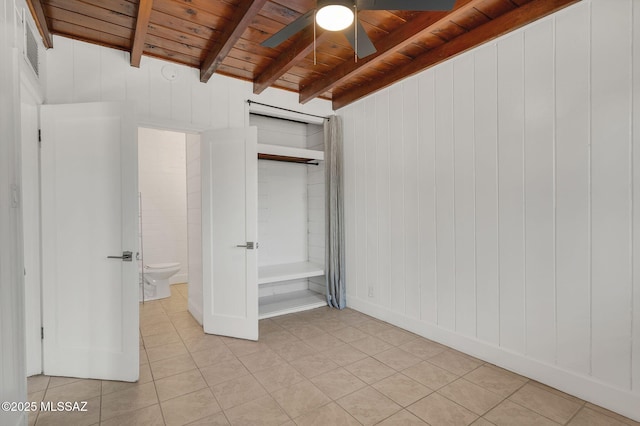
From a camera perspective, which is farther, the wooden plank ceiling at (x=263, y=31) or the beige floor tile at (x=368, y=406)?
the wooden plank ceiling at (x=263, y=31)

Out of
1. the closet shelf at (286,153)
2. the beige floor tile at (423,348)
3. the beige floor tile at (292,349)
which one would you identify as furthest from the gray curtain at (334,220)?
the beige floor tile at (423,348)

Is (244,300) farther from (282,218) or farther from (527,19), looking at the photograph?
(527,19)

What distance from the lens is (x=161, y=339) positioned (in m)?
3.20

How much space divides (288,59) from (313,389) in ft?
9.24

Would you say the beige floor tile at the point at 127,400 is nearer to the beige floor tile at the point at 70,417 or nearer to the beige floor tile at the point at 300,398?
the beige floor tile at the point at 70,417

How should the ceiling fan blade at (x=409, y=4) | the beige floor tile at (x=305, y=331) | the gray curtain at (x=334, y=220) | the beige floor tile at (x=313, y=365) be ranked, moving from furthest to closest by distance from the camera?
the gray curtain at (x=334, y=220) < the beige floor tile at (x=305, y=331) < the beige floor tile at (x=313, y=365) < the ceiling fan blade at (x=409, y=4)

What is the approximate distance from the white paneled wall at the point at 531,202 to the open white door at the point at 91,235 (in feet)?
8.35

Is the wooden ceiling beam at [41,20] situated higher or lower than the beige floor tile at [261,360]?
higher

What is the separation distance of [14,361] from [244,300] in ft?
5.83

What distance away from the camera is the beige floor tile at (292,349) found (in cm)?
282

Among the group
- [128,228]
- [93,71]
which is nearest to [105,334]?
[128,228]

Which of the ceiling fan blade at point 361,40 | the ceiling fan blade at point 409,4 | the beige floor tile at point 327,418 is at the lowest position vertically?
the beige floor tile at point 327,418

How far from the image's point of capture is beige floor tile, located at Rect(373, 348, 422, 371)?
8.61ft

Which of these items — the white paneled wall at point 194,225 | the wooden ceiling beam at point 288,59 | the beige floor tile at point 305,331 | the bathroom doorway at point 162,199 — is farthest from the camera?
the bathroom doorway at point 162,199
